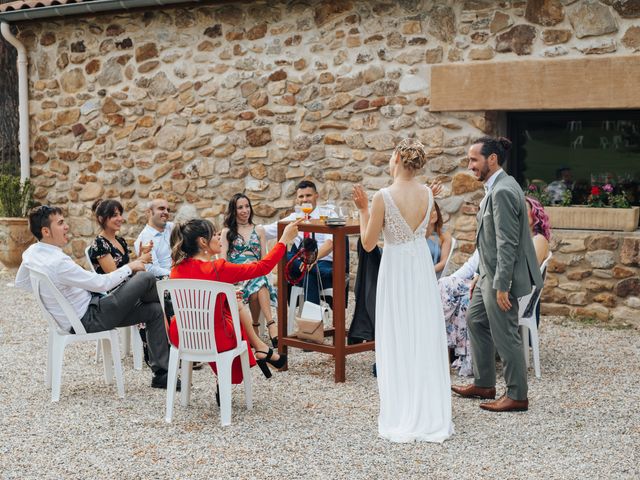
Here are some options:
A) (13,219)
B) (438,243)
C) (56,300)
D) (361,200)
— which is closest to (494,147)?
(361,200)

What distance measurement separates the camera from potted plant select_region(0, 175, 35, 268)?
10172 mm

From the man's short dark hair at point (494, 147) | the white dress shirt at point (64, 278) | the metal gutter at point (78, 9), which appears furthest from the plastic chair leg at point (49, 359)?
the metal gutter at point (78, 9)

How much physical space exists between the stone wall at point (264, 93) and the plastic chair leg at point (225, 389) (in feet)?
12.1

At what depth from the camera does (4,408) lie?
5141mm

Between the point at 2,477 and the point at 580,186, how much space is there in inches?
220

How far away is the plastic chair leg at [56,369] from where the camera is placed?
17.4 feet

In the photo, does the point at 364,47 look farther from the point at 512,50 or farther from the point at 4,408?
the point at 4,408

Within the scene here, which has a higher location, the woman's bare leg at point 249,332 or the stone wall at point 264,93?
the stone wall at point 264,93

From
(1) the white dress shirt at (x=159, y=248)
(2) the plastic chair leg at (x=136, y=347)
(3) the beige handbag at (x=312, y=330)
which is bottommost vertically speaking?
(2) the plastic chair leg at (x=136, y=347)

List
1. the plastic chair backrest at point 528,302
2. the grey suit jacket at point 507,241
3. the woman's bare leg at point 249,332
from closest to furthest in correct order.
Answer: the grey suit jacket at point 507,241, the woman's bare leg at point 249,332, the plastic chair backrest at point 528,302

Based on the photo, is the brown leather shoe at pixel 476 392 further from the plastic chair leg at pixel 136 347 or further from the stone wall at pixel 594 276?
the stone wall at pixel 594 276

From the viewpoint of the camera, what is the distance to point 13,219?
33.3ft

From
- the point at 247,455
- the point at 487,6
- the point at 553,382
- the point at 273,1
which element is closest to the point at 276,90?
the point at 273,1

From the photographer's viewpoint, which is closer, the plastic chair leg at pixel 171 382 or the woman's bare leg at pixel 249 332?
the plastic chair leg at pixel 171 382
